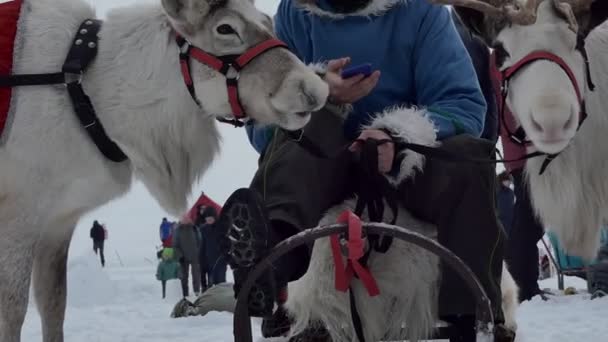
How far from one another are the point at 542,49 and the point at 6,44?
6.18 ft

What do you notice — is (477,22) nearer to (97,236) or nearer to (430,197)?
(430,197)

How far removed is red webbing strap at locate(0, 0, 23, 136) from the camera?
9.00 feet

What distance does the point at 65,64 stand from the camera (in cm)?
282

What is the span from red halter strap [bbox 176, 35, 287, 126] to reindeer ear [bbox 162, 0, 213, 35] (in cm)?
9

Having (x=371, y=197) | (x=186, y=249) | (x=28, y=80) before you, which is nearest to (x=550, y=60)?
(x=371, y=197)

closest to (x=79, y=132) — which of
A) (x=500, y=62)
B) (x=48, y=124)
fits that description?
(x=48, y=124)

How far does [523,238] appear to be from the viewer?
3861mm

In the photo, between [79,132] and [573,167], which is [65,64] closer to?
[79,132]

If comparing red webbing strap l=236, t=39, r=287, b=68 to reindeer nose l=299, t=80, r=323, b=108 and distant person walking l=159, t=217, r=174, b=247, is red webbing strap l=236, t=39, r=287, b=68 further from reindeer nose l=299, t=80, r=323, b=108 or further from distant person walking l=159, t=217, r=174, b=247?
distant person walking l=159, t=217, r=174, b=247

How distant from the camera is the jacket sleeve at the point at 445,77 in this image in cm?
246

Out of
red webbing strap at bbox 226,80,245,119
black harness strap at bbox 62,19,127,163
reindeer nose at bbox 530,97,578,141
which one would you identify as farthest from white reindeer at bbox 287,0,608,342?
black harness strap at bbox 62,19,127,163

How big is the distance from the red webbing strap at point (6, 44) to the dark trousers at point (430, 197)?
1.04 metres

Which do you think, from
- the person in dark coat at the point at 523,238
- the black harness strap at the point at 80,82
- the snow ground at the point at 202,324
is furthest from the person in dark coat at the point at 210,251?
the black harness strap at the point at 80,82

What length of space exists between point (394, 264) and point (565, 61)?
83 centimetres
